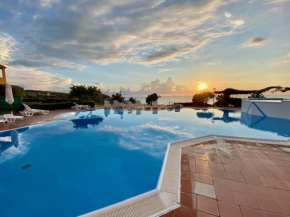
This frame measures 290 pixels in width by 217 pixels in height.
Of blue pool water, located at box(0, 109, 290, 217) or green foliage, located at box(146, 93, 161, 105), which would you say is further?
green foliage, located at box(146, 93, 161, 105)

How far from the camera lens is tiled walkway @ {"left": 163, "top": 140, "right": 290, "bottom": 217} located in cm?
187

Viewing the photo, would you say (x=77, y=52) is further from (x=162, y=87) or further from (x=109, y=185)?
(x=162, y=87)

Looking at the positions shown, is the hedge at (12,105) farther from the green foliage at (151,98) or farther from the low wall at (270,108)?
the low wall at (270,108)

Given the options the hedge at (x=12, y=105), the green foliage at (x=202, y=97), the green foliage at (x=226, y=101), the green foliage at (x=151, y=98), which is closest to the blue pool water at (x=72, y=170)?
the hedge at (x=12, y=105)

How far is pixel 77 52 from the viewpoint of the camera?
1119cm

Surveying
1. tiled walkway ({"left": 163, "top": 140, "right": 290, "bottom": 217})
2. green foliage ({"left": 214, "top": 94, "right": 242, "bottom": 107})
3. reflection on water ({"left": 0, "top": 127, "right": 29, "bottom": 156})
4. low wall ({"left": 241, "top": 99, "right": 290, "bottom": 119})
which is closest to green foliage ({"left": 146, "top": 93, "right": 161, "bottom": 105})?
green foliage ({"left": 214, "top": 94, "right": 242, "bottom": 107})

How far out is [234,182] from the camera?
8.07 feet

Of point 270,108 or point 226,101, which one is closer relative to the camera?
point 270,108

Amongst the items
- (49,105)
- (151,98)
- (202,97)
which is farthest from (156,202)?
(202,97)

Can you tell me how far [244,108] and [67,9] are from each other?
15.9m

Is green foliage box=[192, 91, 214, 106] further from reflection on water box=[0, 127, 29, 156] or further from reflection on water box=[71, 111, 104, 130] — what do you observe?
reflection on water box=[0, 127, 29, 156]

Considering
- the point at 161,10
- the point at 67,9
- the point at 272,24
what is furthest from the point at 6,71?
the point at 272,24

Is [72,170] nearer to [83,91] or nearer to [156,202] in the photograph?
[156,202]

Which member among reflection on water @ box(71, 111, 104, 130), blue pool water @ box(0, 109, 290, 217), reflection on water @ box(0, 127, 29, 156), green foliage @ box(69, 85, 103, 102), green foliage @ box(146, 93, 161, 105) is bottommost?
blue pool water @ box(0, 109, 290, 217)
